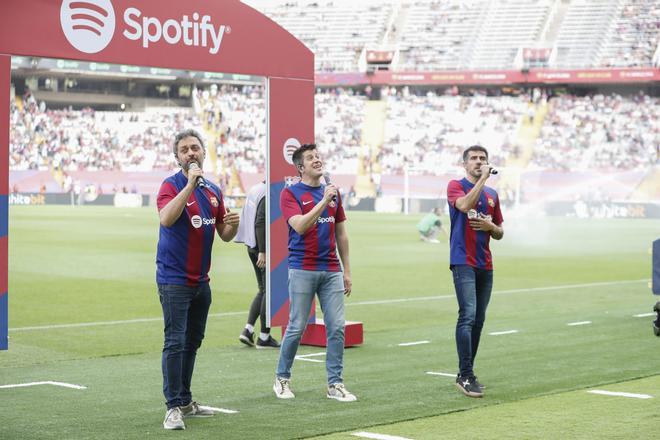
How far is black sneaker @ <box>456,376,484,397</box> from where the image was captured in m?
8.33

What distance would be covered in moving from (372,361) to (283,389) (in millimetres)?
2149

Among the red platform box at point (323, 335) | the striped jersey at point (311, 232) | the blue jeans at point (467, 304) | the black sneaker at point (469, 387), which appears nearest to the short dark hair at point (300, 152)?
the striped jersey at point (311, 232)

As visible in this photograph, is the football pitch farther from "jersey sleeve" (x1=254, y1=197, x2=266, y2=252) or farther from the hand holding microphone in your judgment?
the hand holding microphone

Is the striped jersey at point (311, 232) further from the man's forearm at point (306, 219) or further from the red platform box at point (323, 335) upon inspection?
the red platform box at point (323, 335)

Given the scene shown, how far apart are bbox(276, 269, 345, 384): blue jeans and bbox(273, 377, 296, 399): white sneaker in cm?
4

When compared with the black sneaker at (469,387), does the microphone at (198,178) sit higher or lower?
higher

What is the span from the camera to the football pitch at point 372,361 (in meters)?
7.34

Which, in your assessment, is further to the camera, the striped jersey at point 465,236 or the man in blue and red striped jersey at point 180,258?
the striped jersey at point 465,236

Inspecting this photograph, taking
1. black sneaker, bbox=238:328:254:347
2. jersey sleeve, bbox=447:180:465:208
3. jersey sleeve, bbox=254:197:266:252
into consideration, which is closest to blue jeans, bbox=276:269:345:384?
jersey sleeve, bbox=447:180:465:208

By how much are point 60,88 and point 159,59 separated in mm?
54369

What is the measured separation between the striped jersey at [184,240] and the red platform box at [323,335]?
13.5ft

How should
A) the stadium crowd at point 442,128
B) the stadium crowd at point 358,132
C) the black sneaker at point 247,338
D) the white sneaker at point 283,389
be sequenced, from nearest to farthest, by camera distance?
1. the white sneaker at point 283,389
2. the black sneaker at point 247,338
3. the stadium crowd at point 358,132
4. the stadium crowd at point 442,128

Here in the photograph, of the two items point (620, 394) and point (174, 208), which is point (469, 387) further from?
point (174, 208)

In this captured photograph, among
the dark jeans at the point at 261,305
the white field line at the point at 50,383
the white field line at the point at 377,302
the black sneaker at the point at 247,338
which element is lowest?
the white field line at the point at 377,302
